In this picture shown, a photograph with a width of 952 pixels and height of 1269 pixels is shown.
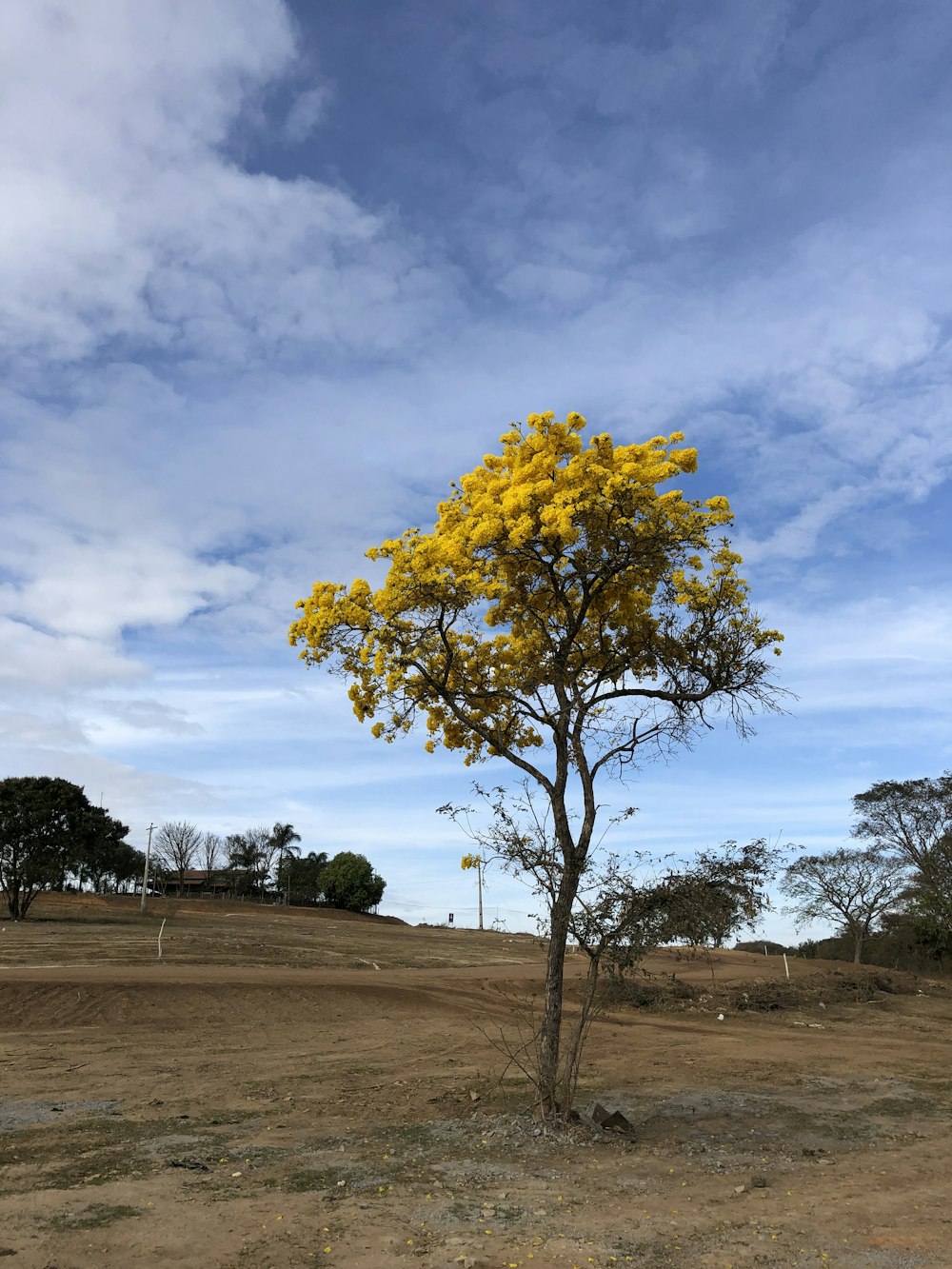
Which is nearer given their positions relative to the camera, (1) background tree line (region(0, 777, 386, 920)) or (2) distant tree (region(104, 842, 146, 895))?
(1) background tree line (region(0, 777, 386, 920))

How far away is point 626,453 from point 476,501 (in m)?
1.72

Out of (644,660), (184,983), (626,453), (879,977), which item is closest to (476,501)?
(626,453)

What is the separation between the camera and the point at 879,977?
3002 centimetres

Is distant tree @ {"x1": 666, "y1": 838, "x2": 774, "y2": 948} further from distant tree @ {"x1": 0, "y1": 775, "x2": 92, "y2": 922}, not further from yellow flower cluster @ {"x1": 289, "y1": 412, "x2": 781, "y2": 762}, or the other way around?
distant tree @ {"x1": 0, "y1": 775, "x2": 92, "y2": 922}

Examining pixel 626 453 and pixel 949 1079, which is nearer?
pixel 626 453

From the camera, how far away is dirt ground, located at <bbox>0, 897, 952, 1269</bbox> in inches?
233

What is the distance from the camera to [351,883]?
233 feet

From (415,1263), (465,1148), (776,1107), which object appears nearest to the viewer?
(415,1263)

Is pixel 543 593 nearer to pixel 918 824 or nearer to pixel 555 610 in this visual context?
pixel 555 610

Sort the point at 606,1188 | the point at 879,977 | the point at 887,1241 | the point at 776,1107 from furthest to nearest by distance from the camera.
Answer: the point at 879,977
the point at 776,1107
the point at 606,1188
the point at 887,1241

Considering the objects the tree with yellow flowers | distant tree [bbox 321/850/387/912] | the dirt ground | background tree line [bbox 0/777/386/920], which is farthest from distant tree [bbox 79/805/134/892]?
the tree with yellow flowers

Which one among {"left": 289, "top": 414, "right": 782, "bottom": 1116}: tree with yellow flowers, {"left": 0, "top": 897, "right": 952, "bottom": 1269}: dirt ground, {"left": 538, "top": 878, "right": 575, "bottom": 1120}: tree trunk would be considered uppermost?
{"left": 289, "top": 414, "right": 782, "bottom": 1116}: tree with yellow flowers

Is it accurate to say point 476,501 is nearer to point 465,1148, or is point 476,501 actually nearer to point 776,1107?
point 465,1148

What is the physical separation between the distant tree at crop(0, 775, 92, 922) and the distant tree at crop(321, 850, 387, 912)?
3028 cm
